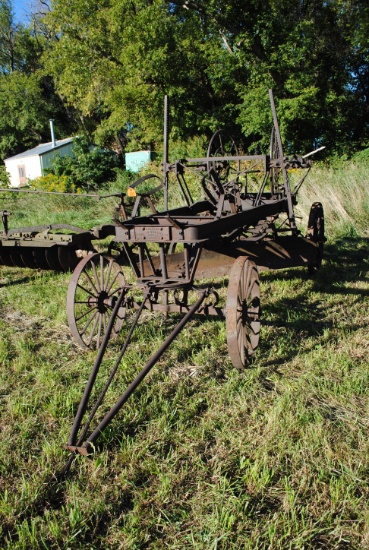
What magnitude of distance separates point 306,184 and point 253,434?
8.07m

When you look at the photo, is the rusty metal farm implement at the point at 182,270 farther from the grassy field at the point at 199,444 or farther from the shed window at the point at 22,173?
the shed window at the point at 22,173

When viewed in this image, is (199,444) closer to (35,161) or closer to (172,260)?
(172,260)

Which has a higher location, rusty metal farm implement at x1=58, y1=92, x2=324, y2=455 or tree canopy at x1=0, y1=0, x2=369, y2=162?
tree canopy at x1=0, y1=0, x2=369, y2=162

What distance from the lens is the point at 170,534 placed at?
195 cm

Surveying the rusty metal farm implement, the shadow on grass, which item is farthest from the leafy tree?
the rusty metal farm implement

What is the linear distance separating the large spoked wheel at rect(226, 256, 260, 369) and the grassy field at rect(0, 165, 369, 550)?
0.20m

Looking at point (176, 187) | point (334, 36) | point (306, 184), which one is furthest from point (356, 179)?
point (334, 36)

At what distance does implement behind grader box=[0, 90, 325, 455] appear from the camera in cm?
293

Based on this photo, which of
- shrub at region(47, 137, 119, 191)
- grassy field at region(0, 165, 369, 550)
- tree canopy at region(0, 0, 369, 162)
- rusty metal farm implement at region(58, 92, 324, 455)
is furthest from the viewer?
shrub at region(47, 137, 119, 191)

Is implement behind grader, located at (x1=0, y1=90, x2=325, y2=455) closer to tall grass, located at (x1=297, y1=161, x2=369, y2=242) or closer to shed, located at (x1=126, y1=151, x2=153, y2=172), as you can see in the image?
tall grass, located at (x1=297, y1=161, x2=369, y2=242)

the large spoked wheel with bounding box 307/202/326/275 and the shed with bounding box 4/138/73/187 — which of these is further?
the shed with bounding box 4/138/73/187

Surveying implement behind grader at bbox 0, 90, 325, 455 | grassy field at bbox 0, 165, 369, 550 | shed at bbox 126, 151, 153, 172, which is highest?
shed at bbox 126, 151, 153, 172

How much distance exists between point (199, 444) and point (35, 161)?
3660 cm

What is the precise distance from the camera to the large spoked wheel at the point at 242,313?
9.55ft
